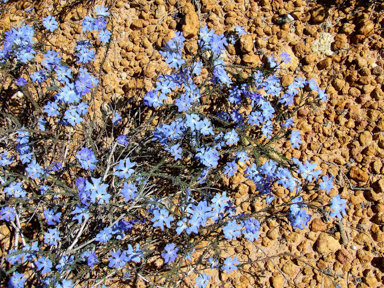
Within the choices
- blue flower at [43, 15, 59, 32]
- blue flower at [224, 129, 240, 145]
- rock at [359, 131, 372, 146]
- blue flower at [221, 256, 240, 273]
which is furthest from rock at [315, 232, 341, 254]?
blue flower at [43, 15, 59, 32]

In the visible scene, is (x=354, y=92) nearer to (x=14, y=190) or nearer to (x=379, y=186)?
(x=379, y=186)

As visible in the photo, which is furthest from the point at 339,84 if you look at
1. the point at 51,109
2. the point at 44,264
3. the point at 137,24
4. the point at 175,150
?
the point at 44,264

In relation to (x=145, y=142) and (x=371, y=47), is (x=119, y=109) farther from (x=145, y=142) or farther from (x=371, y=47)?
(x=371, y=47)

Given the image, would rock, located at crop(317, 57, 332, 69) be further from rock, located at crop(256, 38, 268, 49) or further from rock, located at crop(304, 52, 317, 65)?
rock, located at crop(256, 38, 268, 49)

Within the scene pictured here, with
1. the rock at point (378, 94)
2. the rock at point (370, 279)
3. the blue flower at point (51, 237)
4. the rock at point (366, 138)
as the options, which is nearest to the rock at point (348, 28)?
the rock at point (378, 94)

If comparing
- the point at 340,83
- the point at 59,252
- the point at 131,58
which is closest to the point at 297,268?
the point at 340,83
